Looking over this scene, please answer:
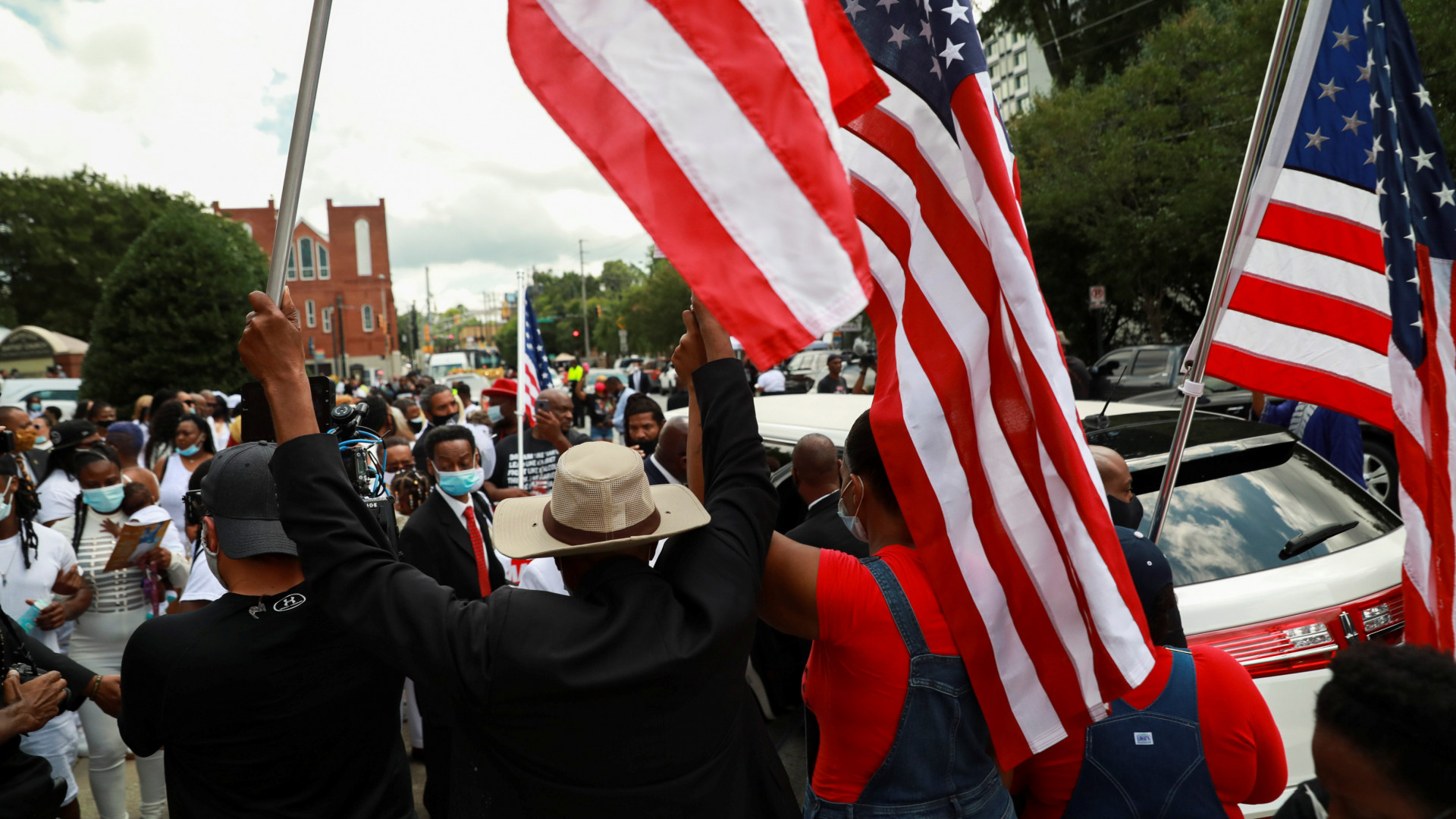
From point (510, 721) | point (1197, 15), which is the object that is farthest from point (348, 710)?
point (1197, 15)

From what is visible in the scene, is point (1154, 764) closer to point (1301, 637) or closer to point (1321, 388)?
point (1301, 637)

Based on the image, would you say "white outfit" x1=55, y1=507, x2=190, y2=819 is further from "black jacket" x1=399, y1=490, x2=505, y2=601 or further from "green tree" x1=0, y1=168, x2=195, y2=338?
"green tree" x1=0, y1=168, x2=195, y2=338

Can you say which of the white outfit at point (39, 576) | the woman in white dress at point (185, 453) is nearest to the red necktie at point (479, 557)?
the white outfit at point (39, 576)

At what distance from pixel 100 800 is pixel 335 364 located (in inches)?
2456

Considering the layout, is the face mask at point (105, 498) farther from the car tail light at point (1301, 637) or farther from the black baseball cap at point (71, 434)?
the car tail light at point (1301, 637)

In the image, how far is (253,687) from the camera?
6.98 ft

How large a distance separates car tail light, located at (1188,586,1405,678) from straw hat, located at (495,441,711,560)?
6.44 feet

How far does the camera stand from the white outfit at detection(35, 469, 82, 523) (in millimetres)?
5809

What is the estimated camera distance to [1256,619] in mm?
3168

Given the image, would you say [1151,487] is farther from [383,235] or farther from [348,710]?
[383,235]

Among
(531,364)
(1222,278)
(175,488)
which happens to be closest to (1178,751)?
(1222,278)

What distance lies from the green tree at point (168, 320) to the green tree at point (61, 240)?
16.7m

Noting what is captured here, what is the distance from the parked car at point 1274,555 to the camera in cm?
309

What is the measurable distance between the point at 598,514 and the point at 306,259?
7616 cm
